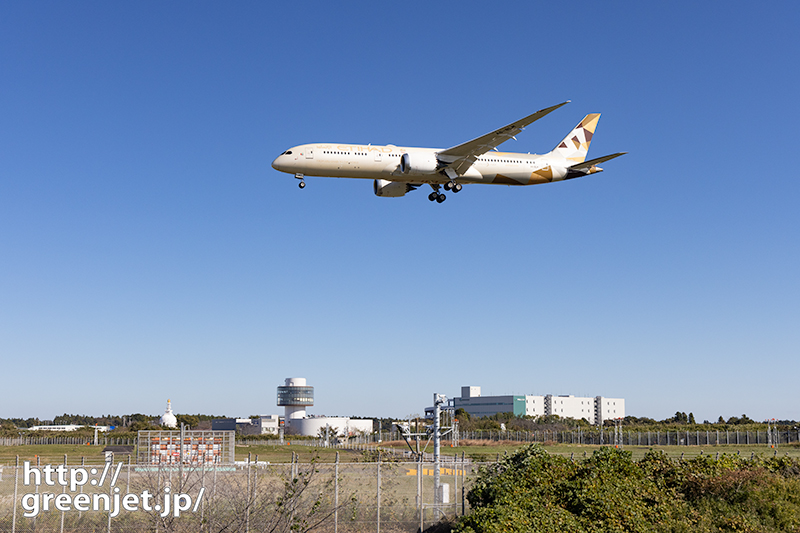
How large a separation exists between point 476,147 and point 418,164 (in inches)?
108

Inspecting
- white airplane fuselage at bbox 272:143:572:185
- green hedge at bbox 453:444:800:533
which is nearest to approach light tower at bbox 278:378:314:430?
white airplane fuselage at bbox 272:143:572:185

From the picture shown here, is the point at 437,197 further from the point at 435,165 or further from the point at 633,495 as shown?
the point at 633,495

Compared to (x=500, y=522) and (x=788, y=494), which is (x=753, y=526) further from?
(x=500, y=522)

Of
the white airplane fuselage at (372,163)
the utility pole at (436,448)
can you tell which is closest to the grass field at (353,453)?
the utility pole at (436,448)

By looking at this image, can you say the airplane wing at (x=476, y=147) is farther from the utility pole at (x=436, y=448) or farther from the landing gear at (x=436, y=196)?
the utility pole at (x=436, y=448)

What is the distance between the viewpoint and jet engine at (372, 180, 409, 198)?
35531mm

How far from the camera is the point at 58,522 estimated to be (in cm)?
2231

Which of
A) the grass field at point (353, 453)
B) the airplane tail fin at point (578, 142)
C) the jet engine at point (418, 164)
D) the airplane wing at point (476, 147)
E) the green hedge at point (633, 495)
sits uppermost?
the airplane tail fin at point (578, 142)

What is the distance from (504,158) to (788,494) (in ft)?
69.6

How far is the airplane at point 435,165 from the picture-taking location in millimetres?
32594

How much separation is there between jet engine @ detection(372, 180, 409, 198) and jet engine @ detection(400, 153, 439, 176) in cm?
211

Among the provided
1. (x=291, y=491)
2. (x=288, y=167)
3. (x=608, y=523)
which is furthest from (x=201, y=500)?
(x=288, y=167)

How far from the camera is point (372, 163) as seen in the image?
33.0m

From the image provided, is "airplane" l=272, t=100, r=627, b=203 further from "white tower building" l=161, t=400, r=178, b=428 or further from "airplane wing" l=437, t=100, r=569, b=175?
"white tower building" l=161, t=400, r=178, b=428
